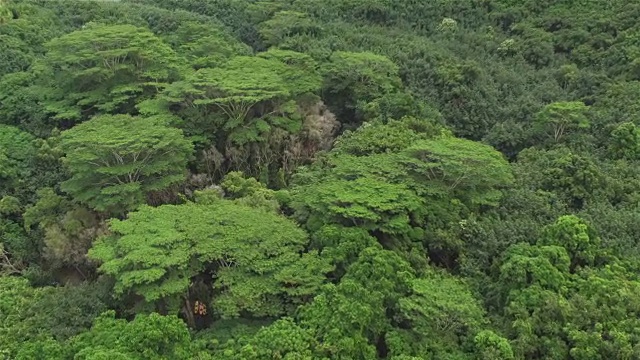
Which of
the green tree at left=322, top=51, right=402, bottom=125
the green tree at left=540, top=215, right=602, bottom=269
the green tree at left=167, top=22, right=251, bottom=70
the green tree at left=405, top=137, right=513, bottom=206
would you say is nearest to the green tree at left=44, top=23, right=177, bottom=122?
the green tree at left=167, top=22, right=251, bottom=70

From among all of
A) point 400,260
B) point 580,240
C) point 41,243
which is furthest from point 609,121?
point 41,243

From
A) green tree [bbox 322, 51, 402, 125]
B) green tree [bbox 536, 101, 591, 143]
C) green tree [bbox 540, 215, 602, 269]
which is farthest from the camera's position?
green tree [bbox 322, 51, 402, 125]

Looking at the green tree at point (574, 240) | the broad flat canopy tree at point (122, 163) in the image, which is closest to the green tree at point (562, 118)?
the green tree at point (574, 240)

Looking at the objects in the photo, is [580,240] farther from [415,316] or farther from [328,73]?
[328,73]

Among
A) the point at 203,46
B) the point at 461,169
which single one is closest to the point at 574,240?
the point at 461,169

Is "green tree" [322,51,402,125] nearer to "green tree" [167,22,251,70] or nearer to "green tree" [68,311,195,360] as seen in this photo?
"green tree" [167,22,251,70]

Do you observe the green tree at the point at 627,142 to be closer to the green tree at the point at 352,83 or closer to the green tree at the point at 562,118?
the green tree at the point at 562,118
